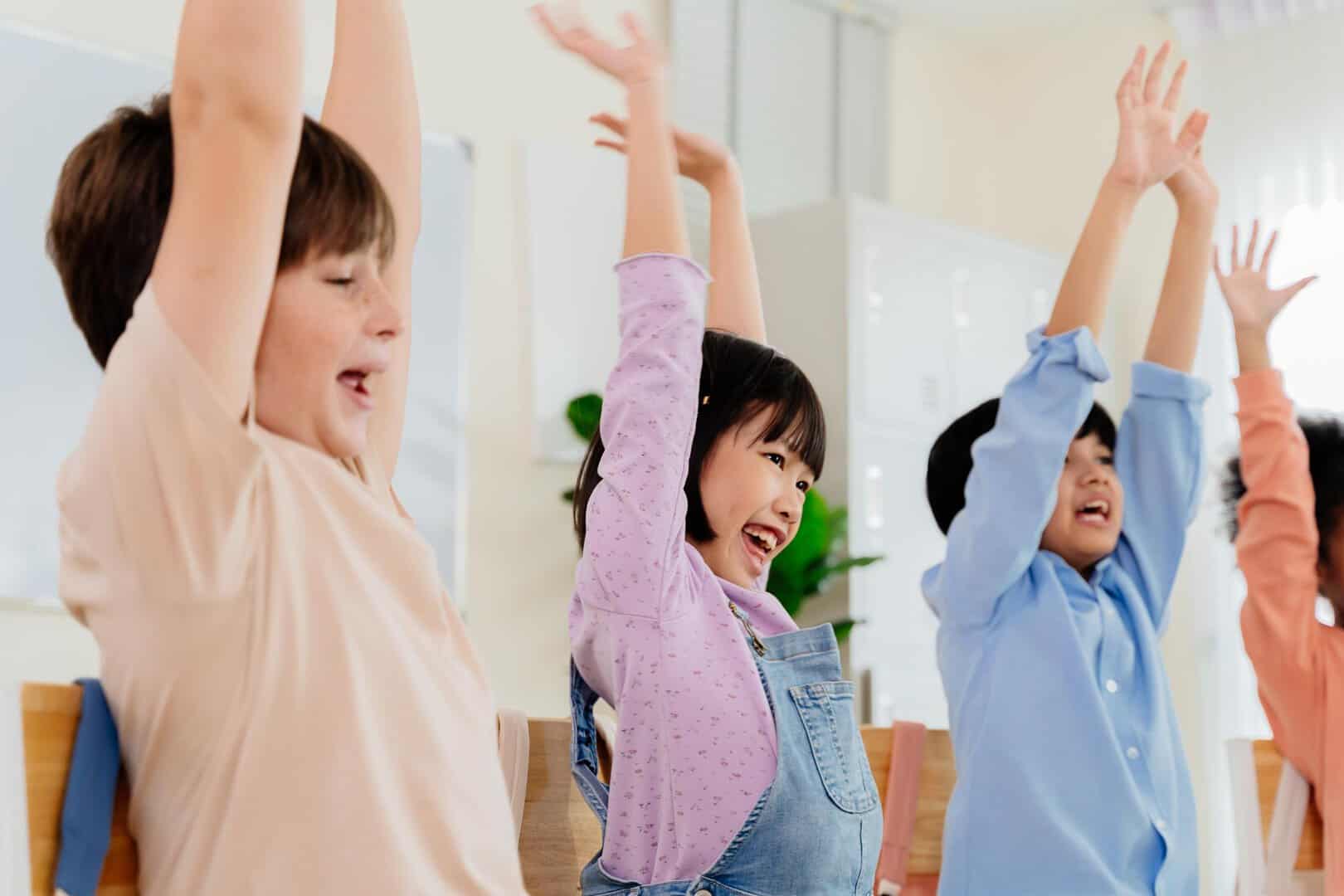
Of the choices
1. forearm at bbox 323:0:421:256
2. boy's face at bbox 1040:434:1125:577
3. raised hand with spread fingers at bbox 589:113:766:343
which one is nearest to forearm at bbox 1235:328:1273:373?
boy's face at bbox 1040:434:1125:577

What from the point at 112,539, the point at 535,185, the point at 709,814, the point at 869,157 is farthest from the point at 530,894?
the point at 869,157

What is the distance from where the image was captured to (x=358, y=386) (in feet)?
2.90

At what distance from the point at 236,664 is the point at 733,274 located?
3.06ft

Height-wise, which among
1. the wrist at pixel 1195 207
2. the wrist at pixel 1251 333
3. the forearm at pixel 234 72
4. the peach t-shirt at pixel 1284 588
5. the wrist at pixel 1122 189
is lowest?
the peach t-shirt at pixel 1284 588

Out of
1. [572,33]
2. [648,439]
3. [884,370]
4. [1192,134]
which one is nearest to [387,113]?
[572,33]

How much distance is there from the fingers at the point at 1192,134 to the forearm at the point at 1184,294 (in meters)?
0.10

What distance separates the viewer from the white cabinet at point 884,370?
4250 millimetres

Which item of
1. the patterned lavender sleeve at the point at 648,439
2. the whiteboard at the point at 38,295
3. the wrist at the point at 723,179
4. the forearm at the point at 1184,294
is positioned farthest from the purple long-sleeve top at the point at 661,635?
the whiteboard at the point at 38,295

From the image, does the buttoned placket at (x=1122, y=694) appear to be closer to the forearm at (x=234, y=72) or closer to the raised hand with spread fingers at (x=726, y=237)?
the raised hand with spread fingers at (x=726, y=237)

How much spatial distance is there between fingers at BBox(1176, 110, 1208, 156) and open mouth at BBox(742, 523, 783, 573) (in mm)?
789

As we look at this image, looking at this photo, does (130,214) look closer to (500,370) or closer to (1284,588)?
(1284,588)

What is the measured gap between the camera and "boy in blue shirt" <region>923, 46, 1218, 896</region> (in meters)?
1.54

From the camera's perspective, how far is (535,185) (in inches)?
161

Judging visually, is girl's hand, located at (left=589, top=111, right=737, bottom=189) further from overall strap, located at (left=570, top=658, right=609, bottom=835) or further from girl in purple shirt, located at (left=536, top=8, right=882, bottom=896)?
overall strap, located at (left=570, top=658, right=609, bottom=835)
